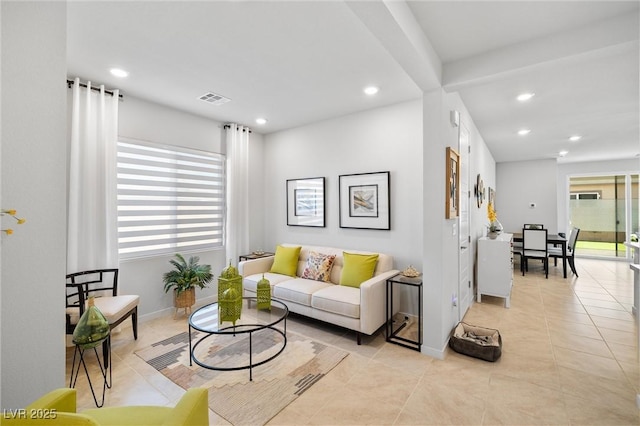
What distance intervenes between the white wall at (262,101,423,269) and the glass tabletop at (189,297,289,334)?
162cm

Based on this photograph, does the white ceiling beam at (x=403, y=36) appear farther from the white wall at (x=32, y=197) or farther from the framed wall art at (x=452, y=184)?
the white wall at (x=32, y=197)

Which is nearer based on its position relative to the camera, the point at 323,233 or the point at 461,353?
the point at 461,353

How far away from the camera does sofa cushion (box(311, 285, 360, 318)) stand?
2.86 m

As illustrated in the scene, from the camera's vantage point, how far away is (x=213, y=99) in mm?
3449

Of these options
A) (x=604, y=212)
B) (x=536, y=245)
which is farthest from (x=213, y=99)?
(x=604, y=212)

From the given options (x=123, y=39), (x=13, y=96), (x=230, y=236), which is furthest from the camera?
(x=230, y=236)

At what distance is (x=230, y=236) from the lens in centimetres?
430

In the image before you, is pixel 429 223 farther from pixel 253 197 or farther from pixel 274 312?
pixel 253 197

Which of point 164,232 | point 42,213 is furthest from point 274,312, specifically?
point 42,213

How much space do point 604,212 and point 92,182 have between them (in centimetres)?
1071

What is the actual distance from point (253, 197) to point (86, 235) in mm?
2335

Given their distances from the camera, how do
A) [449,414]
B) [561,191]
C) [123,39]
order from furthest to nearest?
[561,191]
[123,39]
[449,414]

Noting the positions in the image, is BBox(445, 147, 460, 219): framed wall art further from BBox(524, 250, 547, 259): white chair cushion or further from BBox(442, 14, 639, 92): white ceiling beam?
BBox(524, 250, 547, 259): white chair cushion

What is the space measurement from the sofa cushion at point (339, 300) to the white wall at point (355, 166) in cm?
85
